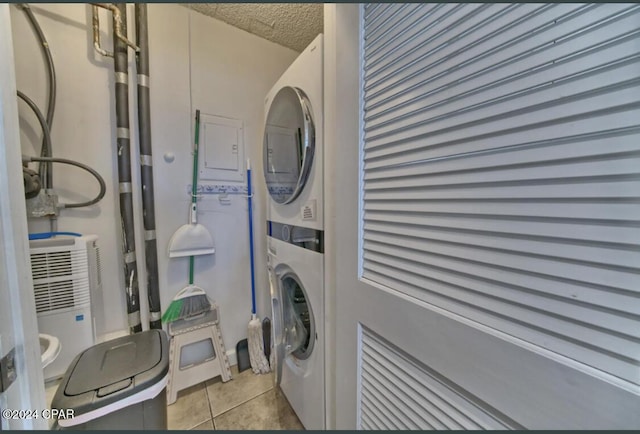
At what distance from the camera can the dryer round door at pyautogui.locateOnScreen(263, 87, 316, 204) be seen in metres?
1.02

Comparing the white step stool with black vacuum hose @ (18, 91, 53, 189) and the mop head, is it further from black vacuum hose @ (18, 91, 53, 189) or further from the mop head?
black vacuum hose @ (18, 91, 53, 189)

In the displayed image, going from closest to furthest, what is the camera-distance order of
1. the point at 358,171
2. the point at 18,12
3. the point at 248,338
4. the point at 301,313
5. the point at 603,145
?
the point at 603,145 < the point at 358,171 < the point at 18,12 < the point at 301,313 < the point at 248,338

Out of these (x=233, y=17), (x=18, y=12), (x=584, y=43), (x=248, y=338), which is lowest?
(x=248, y=338)

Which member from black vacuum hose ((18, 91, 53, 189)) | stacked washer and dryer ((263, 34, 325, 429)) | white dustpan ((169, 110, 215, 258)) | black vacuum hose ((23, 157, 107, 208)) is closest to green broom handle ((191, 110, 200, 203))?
white dustpan ((169, 110, 215, 258))

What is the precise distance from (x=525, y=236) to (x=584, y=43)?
0.94 ft

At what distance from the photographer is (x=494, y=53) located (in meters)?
0.41

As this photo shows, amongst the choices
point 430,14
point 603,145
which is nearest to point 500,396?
point 603,145

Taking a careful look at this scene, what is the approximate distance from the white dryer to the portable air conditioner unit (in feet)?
3.22

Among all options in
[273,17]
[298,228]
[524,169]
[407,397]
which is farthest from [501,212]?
[273,17]

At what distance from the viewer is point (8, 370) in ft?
1.34

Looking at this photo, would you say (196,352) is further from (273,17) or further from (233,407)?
(273,17)

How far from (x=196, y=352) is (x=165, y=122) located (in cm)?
164

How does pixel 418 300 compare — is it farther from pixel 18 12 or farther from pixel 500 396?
pixel 18 12

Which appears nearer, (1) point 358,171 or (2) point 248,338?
(1) point 358,171
